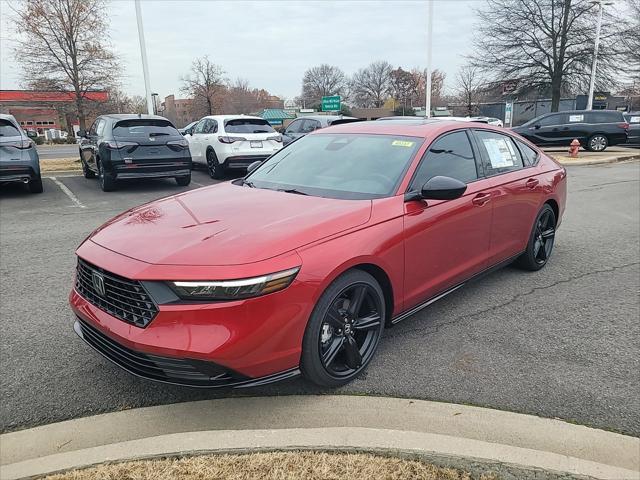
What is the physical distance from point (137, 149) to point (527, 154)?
7728mm

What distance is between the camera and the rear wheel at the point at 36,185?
10305 millimetres

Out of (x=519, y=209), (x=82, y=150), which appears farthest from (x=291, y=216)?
(x=82, y=150)

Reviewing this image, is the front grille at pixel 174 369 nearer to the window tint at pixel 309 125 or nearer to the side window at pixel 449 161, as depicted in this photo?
the side window at pixel 449 161

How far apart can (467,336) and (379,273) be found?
107 centimetres

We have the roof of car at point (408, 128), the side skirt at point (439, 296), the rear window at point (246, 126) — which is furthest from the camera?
the rear window at point (246, 126)

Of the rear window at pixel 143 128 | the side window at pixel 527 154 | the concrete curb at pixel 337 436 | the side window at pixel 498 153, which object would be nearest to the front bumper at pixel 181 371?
the concrete curb at pixel 337 436

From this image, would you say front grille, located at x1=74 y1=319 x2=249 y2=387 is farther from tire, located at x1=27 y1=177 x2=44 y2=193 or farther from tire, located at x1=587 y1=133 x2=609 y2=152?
tire, located at x1=587 y1=133 x2=609 y2=152

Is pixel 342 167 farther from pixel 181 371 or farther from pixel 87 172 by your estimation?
pixel 87 172

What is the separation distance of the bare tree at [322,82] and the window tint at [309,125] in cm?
7893

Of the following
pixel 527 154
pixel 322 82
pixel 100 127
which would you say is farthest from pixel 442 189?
pixel 322 82

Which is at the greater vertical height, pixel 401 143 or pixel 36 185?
pixel 401 143

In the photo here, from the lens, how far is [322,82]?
92.8 meters

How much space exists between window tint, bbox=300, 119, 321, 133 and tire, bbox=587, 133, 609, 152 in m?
13.6

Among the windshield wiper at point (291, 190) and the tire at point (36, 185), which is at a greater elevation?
the windshield wiper at point (291, 190)
